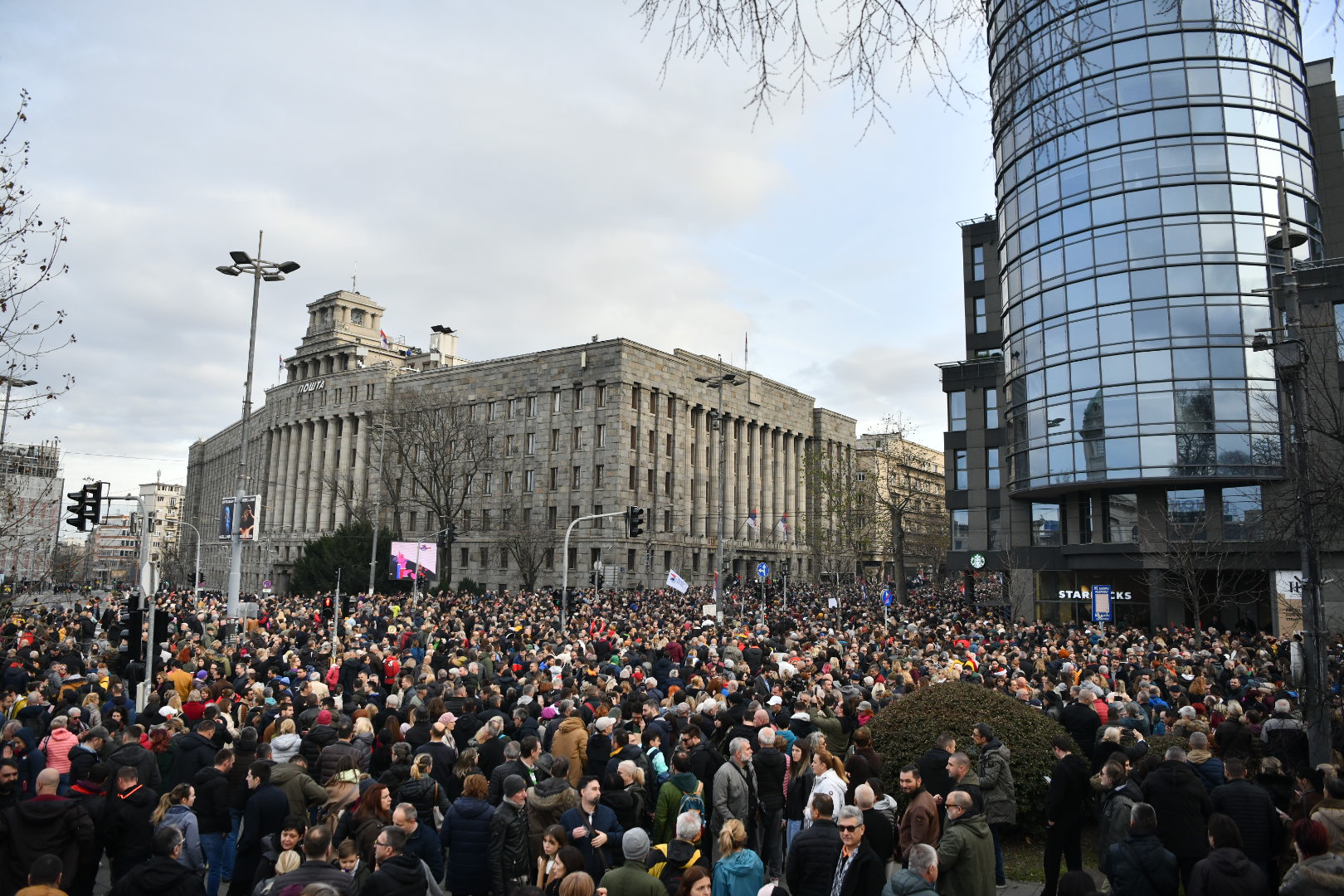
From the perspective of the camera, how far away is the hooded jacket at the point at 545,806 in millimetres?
7746

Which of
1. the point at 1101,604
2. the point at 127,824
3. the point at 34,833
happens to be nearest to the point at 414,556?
the point at 1101,604

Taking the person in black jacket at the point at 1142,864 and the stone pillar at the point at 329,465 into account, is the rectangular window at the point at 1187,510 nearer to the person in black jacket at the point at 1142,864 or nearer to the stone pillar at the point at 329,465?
the person in black jacket at the point at 1142,864

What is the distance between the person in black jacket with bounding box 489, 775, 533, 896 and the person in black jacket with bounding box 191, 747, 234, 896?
10.2 feet

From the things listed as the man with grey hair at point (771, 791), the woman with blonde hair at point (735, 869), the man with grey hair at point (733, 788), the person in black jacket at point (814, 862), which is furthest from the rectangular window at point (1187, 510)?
the woman with blonde hair at point (735, 869)

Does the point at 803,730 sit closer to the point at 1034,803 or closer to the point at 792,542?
the point at 1034,803

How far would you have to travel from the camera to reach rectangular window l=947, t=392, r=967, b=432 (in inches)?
1994

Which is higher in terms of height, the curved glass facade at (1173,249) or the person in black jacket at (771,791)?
the curved glass facade at (1173,249)

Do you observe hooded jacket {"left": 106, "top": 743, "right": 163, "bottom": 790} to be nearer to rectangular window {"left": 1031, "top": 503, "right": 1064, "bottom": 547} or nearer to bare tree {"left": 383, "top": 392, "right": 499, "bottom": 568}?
rectangular window {"left": 1031, "top": 503, "right": 1064, "bottom": 547}

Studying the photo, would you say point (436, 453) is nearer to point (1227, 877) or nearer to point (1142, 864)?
point (1142, 864)

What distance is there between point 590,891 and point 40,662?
17.3 metres

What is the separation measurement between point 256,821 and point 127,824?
1.15 meters

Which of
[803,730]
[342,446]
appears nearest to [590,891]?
Answer: [803,730]

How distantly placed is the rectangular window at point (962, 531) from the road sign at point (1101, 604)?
21.5m

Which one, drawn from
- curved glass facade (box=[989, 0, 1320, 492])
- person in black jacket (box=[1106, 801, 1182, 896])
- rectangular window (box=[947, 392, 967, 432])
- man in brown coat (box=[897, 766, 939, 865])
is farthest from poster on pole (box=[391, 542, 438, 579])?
person in black jacket (box=[1106, 801, 1182, 896])
